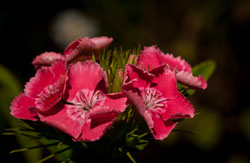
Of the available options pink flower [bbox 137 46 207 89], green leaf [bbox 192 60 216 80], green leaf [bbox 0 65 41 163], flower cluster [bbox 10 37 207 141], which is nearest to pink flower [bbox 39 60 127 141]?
flower cluster [bbox 10 37 207 141]

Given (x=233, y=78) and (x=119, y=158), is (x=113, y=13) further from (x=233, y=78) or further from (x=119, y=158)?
(x=119, y=158)

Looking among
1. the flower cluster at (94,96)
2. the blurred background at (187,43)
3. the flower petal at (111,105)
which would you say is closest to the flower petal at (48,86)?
the flower cluster at (94,96)

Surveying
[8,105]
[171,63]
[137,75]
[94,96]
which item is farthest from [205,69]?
[8,105]

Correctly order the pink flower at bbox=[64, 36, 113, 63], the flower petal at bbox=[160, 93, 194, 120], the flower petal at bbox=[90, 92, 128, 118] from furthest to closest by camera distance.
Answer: the pink flower at bbox=[64, 36, 113, 63] → the flower petal at bbox=[160, 93, 194, 120] → the flower petal at bbox=[90, 92, 128, 118]

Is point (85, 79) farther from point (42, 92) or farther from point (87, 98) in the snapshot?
point (42, 92)

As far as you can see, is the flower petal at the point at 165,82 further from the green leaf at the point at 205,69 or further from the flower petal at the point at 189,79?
the green leaf at the point at 205,69

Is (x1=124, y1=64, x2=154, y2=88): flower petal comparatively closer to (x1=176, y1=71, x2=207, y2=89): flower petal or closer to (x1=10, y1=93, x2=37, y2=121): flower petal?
(x1=176, y1=71, x2=207, y2=89): flower petal

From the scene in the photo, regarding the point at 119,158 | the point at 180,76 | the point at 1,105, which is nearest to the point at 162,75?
the point at 180,76
